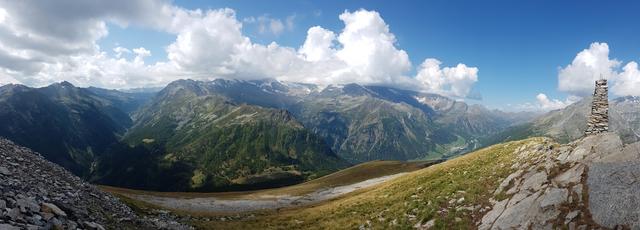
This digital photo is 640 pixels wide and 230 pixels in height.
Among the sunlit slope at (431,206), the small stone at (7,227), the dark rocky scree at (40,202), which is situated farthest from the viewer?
the sunlit slope at (431,206)

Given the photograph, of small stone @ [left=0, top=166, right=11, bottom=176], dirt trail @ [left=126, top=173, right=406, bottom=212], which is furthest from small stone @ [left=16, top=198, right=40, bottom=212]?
dirt trail @ [left=126, top=173, right=406, bottom=212]

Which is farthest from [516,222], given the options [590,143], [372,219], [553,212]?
[372,219]

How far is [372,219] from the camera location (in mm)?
43875

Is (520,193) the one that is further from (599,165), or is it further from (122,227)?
(122,227)

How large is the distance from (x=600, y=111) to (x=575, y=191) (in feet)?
52.3

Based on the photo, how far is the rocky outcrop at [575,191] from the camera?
25.9m

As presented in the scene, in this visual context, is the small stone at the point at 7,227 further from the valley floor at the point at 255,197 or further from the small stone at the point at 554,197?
the valley floor at the point at 255,197

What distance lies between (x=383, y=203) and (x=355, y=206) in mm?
6226

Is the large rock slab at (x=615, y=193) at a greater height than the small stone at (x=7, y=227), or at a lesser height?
lesser

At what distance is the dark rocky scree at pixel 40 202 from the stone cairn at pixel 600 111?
4342 centimetres

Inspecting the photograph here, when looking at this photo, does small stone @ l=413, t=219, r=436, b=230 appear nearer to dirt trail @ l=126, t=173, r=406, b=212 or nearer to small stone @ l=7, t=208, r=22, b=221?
small stone @ l=7, t=208, r=22, b=221

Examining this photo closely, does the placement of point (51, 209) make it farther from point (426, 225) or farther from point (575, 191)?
point (575, 191)

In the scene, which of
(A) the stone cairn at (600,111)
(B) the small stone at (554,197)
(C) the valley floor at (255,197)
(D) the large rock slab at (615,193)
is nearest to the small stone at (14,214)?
(D) the large rock slab at (615,193)

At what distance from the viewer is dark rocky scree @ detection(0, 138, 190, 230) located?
53.8 ft
